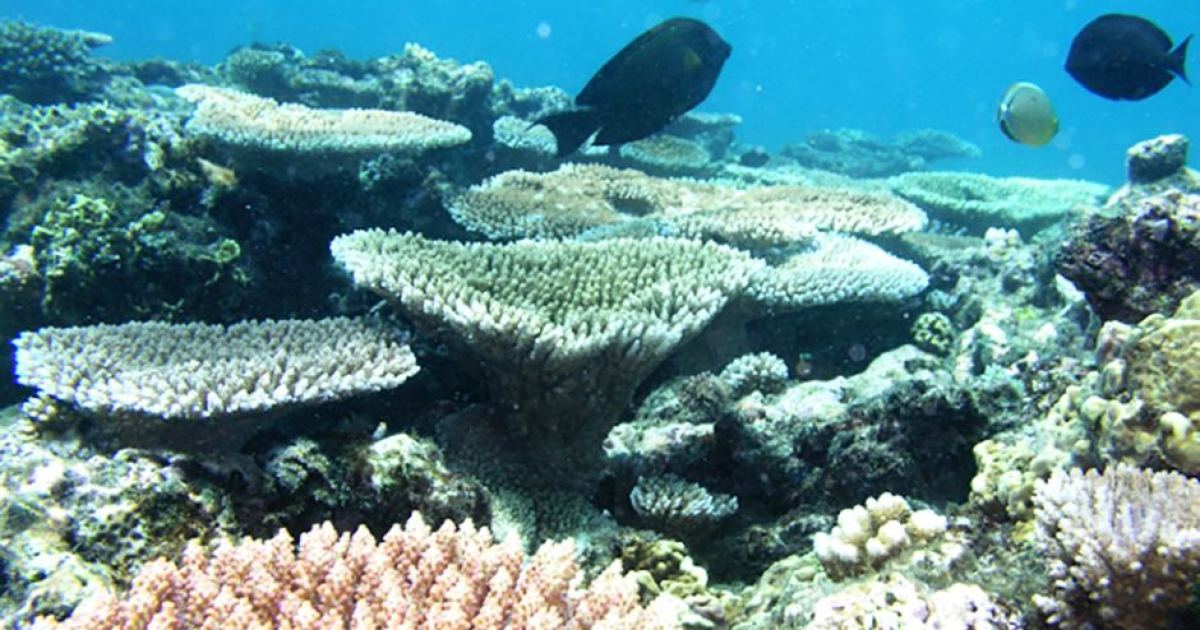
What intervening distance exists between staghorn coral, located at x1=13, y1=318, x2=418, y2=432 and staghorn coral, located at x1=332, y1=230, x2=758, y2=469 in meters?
0.39

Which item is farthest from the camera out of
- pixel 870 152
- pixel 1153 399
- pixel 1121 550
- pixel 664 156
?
pixel 870 152

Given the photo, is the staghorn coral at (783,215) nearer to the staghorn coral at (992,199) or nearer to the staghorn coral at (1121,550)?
the staghorn coral at (992,199)

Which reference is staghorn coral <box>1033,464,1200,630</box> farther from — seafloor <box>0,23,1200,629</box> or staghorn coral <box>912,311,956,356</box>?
staghorn coral <box>912,311,956,356</box>

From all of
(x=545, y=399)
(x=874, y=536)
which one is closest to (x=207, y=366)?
(x=545, y=399)

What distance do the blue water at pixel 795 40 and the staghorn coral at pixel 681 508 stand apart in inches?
3288

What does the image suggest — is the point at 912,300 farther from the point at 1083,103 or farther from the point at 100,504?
the point at 1083,103

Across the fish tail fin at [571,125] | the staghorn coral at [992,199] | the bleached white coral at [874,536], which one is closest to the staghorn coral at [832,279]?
the fish tail fin at [571,125]

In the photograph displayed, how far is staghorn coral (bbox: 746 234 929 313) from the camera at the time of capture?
15.9 ft

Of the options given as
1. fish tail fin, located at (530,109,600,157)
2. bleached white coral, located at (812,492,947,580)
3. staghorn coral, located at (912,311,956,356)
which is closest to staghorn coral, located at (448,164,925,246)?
fish tail fin, located at (530,109,600,157)

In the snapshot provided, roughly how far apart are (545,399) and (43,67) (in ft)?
37.5

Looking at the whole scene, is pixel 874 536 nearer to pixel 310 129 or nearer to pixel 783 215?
pixel 783 215

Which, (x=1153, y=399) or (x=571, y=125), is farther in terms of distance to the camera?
(x=571, y=125)

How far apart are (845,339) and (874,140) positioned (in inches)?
727

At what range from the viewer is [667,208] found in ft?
23.9
